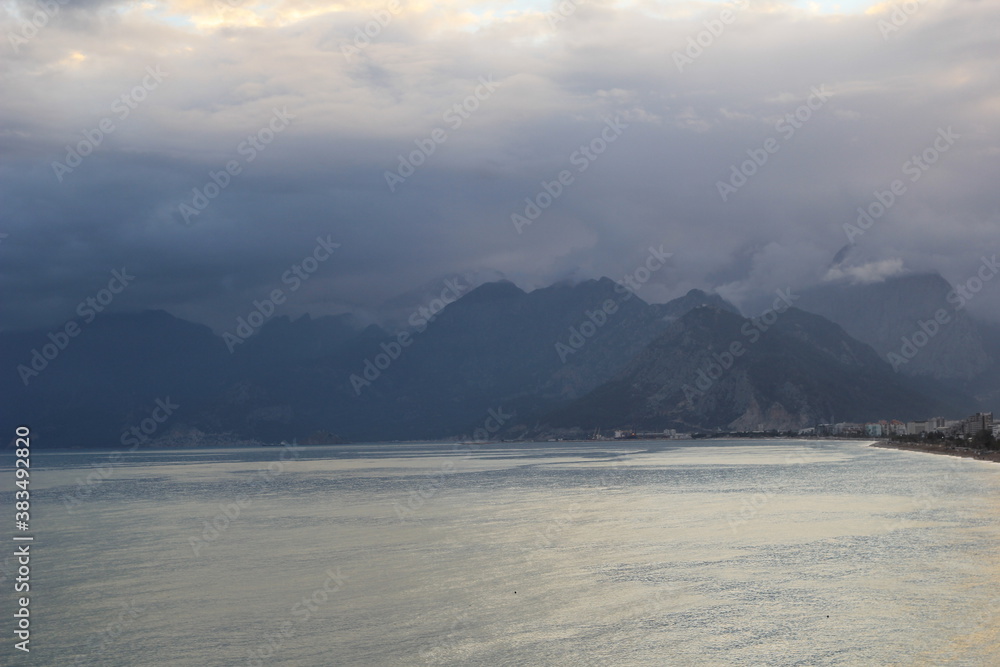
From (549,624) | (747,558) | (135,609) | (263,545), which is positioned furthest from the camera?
(263,545)

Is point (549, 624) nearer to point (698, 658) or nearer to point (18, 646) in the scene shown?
point (698, 658)

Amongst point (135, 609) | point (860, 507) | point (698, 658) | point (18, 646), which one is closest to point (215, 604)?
point (135, 609)

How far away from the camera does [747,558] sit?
2282 inches

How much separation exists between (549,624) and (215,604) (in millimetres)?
18448

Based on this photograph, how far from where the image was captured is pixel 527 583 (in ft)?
164

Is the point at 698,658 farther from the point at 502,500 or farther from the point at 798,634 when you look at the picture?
the point at 502,500

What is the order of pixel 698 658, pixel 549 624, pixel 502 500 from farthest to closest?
pixel 502 500 < pixel 549 624 < pixel 698 658

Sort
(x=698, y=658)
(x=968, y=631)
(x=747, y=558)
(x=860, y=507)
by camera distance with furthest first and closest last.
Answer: (x=860, y=507) → (x=747, y=558) → (x=968, y=631) → (x=698, y=658)

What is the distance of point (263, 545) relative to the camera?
67875 mm

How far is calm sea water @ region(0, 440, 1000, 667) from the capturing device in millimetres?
37281

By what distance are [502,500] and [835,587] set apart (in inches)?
2331

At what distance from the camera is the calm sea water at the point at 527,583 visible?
37281 mm

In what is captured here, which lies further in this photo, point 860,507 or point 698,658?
point 860,507

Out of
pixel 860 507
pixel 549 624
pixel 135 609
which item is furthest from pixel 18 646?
pixel 860 507
